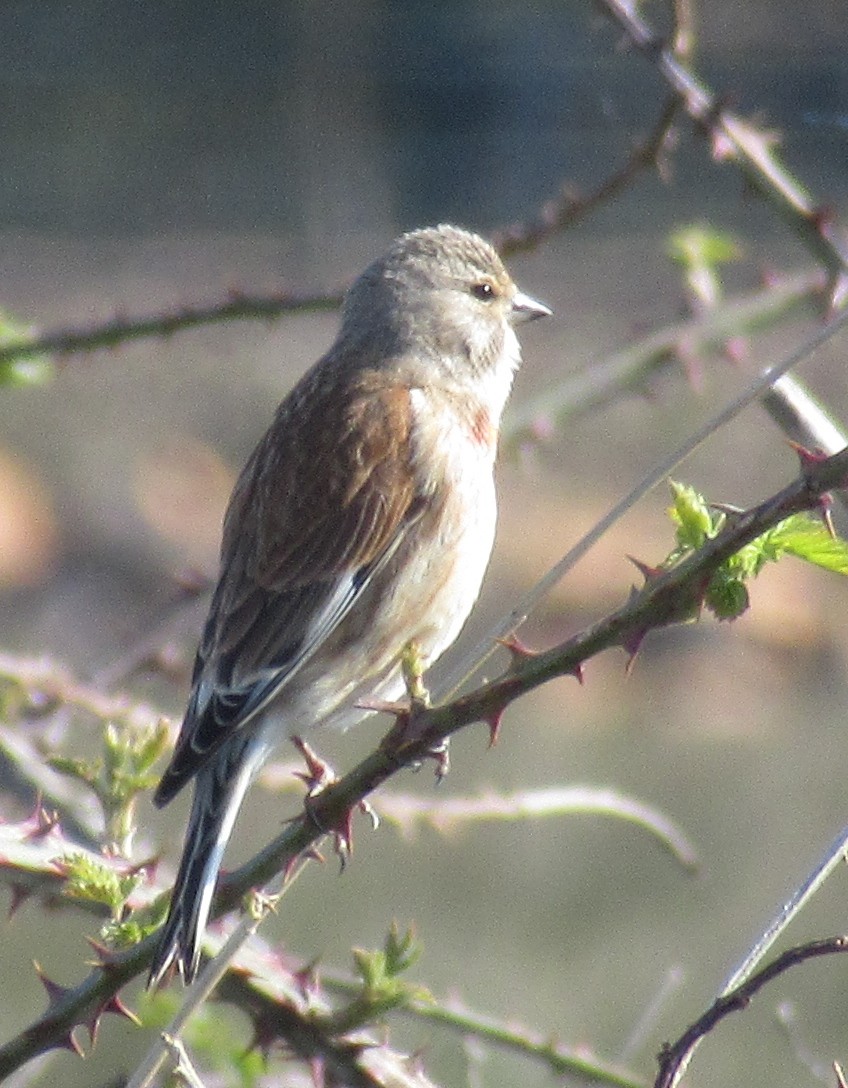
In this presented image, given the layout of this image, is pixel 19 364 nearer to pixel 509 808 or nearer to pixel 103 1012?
pixel 509 808

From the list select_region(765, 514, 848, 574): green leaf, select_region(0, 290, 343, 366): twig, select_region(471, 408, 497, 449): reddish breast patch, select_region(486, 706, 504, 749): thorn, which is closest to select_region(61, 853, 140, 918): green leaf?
select_region(486, 706, 504, 749): thorn

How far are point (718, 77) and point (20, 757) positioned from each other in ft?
21.8

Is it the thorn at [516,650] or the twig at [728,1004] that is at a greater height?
the thorn at [516,650]

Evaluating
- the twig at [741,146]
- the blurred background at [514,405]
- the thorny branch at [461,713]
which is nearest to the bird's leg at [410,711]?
the thorny branch at [461,713]

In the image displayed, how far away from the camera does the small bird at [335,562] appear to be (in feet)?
10.3

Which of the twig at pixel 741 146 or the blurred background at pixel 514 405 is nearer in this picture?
the twig at pixel 741 146

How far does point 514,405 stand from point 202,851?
12.9 ft

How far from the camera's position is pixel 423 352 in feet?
12.6

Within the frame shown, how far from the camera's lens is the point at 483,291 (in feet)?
13.0

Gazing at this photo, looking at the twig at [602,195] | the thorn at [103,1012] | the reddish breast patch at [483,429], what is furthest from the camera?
the reddish breast patch at [483,429]

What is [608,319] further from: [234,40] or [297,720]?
[297,720]

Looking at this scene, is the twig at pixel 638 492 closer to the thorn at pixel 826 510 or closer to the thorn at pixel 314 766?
the thorn at pixel 826 510

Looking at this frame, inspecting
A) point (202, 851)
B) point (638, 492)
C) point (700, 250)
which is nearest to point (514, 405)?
point (700, 250)

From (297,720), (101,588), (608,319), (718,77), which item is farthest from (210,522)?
(297,720)
